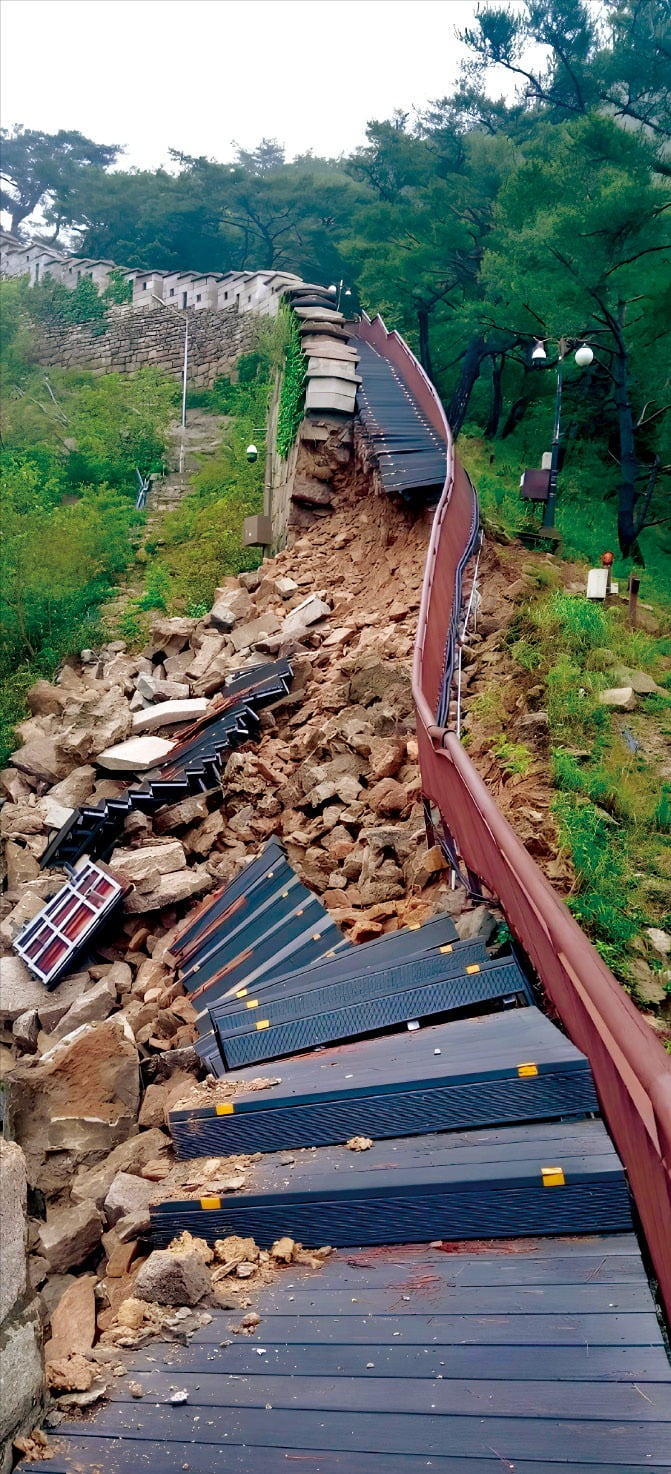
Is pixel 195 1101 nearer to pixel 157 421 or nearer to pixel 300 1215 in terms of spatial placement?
pixel 300 1215

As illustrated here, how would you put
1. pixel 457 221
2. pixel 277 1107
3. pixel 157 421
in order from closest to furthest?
pixel 277 1107
pixel 457 221
pixel 157 421

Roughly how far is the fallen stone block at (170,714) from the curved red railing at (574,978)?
4086 mm

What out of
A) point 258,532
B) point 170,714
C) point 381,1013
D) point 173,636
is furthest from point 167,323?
point 381,1013

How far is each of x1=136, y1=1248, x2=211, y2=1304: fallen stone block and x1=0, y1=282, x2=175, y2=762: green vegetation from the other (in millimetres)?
10934

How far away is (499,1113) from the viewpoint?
4344mm

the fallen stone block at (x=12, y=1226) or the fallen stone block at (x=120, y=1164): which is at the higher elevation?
the fallen stone block at (x=12, y=1226)

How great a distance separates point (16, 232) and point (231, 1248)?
58.8 meters

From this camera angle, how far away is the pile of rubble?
211 inches

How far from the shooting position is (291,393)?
58.6ft

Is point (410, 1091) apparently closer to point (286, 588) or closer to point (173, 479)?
point (286, 588)

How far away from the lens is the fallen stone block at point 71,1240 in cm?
554

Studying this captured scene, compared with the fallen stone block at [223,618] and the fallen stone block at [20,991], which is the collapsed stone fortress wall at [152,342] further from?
the fallen stone block at [20,991]

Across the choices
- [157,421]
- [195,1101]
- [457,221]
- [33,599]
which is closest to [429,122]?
[457,221]

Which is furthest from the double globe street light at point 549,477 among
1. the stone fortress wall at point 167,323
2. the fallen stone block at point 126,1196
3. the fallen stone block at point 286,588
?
the stone fortress wall at point 167,323
